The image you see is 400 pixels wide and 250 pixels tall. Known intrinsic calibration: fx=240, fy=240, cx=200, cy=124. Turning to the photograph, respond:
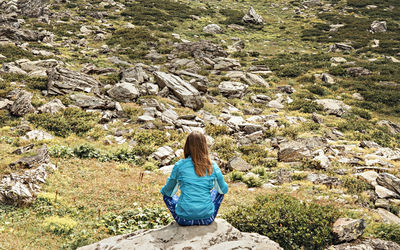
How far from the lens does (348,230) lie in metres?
5.88

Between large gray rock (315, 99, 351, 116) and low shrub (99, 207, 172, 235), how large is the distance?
18.2 metres

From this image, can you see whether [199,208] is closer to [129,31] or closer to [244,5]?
[129,31]

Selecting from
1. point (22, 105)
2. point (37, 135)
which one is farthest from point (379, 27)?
point (22, 105)

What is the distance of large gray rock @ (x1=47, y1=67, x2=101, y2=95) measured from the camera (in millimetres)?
16941

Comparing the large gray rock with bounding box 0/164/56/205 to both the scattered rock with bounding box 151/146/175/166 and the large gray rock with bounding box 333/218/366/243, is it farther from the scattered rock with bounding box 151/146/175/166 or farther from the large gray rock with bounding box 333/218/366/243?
the large gray rock with bounding box 333/218/366/243

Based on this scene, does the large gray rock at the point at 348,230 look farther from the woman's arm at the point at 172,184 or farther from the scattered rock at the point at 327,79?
the scattered rock at the point at 327,79

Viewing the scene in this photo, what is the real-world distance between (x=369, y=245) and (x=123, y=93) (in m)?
16.7

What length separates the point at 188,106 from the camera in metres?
19.1

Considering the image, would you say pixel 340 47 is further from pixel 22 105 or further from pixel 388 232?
pixel 22 105

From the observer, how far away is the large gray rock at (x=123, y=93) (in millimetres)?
18022

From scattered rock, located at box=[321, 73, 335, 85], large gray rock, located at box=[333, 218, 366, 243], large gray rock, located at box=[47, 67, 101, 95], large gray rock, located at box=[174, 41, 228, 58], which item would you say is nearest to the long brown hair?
large gray rock, located at box=[333, 218, 366, 243]

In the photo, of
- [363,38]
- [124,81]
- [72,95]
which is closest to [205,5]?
[363,38]

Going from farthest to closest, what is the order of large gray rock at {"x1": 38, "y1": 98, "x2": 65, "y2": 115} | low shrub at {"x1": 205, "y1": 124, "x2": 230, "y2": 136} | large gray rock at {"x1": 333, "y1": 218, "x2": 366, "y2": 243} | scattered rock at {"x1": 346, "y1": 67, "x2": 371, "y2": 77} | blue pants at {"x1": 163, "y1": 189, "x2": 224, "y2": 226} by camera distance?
scattered rock at {"x1": 346, "y1": 67, "x2": 371, "y2": 77}, low shrub at {"x1": 205, "y1": 124, "x2": 230, "y2": 136}, large gray rock at {"x1": 38, "y1": 98, "x2": 65, "y2": 115}, large gray rock at {"x1": 333, "y1": 218, "x2": 366, "y2": 243}, blue pants at {"x1": 163, "y1": 189, "x2": 224, "y2": 226}

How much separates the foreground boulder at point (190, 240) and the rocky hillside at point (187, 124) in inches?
66.8
